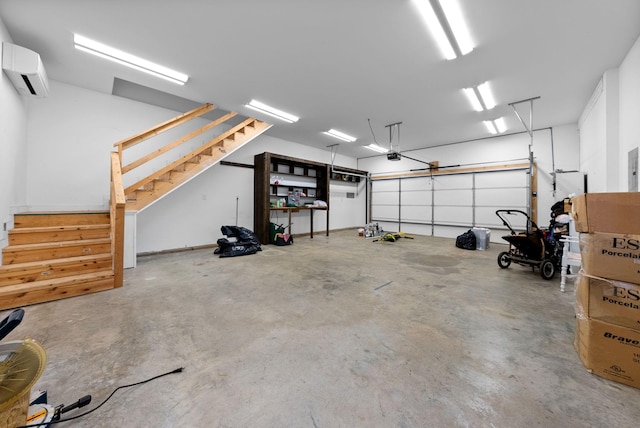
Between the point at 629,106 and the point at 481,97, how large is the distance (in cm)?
197

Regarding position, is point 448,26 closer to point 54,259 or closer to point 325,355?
point 325,355

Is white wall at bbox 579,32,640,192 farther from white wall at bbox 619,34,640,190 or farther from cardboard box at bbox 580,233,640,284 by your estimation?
cardboard box at bbox 580,233,640,284

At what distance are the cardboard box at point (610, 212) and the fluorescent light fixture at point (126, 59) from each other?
539 cm

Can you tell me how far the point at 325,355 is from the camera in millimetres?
1859

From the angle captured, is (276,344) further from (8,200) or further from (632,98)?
(632,98)

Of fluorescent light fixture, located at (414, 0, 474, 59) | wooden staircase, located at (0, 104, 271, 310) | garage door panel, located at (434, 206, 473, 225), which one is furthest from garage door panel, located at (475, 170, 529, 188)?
wooden staircase, located at (0, 104, 271, 310)

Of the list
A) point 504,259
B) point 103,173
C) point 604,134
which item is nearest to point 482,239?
point 504,259

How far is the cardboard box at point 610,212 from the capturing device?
5.24 feet

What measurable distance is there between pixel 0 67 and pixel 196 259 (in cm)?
369

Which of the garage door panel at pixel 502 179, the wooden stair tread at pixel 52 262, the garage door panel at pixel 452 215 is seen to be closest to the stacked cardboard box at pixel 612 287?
the wooden stair tread at pixel 52 262

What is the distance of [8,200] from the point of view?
10.6 feet

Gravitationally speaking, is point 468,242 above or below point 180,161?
below

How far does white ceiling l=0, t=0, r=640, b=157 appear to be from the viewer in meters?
2.62

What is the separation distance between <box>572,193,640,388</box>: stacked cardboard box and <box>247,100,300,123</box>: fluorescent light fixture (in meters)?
5.35
